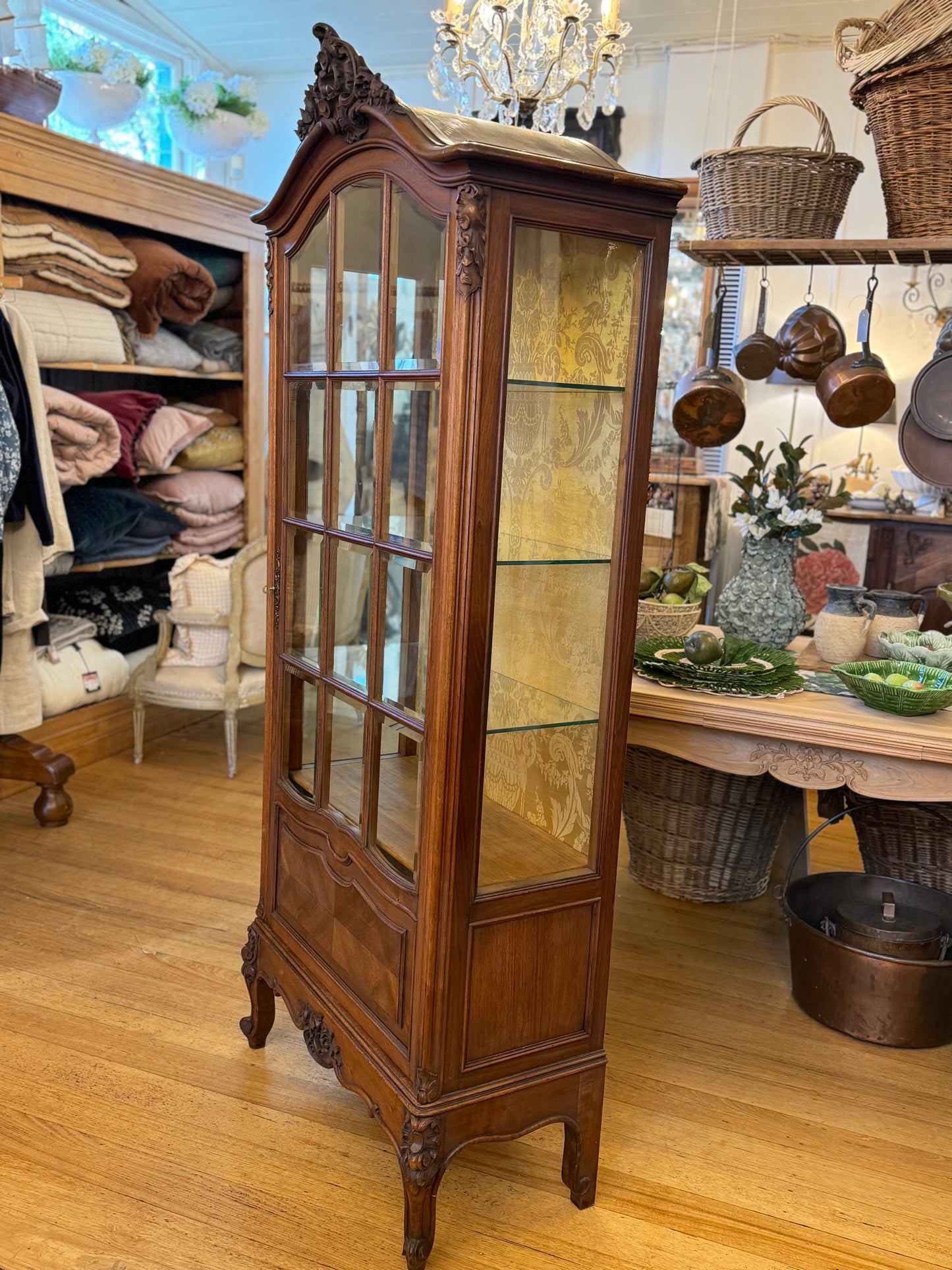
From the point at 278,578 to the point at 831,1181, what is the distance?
1578 millimetres

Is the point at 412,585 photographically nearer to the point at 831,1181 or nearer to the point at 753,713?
the point at 753,713

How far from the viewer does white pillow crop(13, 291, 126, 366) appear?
3.71 metres

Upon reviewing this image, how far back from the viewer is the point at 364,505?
1872 millimetres

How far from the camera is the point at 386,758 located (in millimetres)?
1858

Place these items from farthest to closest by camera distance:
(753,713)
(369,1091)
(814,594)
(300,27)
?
(300,27), (814,594), (753,713), (369,1091)

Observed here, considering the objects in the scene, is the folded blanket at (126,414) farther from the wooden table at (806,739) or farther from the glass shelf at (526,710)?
the glass shelf at (526,710)

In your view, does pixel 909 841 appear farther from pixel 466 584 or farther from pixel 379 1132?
pixel 466 584

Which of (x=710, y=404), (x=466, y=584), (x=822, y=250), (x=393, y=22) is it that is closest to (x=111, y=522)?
(x=710, y=404)

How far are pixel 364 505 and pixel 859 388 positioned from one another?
144 centimetres

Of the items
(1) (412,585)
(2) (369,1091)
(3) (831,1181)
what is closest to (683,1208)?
(3) (831,1181)

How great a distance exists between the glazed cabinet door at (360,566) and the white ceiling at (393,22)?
3885 mm

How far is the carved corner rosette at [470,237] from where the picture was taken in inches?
59.2

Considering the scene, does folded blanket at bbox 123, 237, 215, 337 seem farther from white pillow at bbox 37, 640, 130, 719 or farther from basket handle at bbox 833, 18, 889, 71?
basket handle at bbox 833, 18, 889, 71

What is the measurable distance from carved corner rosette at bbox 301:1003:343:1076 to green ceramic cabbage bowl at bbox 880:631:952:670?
162 centimetres
